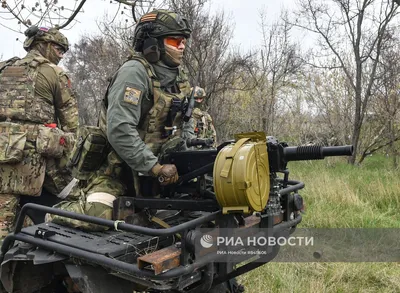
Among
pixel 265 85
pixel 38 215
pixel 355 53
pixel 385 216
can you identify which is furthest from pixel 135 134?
pixel 265 85

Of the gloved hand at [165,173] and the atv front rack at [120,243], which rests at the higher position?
the gloved hand at [165,173]

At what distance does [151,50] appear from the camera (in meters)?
3.33

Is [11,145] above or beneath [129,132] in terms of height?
beneath

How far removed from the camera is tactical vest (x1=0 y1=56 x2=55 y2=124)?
14.7ft

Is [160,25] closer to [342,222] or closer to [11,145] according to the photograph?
[11,145]

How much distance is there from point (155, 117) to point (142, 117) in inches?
3.7

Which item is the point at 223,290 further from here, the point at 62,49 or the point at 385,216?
the point at 385,216

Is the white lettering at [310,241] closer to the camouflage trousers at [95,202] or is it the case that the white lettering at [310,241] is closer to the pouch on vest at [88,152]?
the camouflage trousers at [95,202]

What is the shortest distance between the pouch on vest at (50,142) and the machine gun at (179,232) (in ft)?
5.01

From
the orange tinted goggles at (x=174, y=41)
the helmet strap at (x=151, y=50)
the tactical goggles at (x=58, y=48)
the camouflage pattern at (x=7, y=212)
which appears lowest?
the camouflage pattern at (x=7, y=212)

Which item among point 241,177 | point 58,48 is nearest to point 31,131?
point 58,48

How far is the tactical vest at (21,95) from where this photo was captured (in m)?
4.47

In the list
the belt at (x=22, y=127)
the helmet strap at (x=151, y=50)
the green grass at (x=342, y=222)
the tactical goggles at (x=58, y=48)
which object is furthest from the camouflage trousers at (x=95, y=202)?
the tactical goggles at (x=58, y=48)

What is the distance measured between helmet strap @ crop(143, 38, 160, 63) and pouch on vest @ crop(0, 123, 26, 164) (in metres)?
1.77
